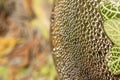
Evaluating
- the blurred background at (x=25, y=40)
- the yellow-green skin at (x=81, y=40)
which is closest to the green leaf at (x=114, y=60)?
the yellow-green skin at (x=81, y=40)

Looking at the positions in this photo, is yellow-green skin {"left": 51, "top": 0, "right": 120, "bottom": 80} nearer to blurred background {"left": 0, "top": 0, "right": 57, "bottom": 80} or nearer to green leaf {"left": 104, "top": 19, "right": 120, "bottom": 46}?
green leaf {"left": 104, "top": 19, "right": 120, "bottom": 46}

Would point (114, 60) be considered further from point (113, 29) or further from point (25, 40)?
point (25, 40)

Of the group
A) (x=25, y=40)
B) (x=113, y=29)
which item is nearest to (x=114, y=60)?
(x=113, y=29)

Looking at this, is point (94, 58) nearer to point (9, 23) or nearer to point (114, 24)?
point (114, 24)

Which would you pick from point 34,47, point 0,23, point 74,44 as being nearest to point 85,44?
point 74,44

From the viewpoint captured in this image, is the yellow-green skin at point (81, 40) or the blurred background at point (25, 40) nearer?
the yellow-green skin at point (81, 40)

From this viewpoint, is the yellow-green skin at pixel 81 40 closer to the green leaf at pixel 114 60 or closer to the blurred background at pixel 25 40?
the green leaf at pixel 114 60

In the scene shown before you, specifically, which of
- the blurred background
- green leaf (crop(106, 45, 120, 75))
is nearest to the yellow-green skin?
green leaf (crop(106, 45, 120, 75))
